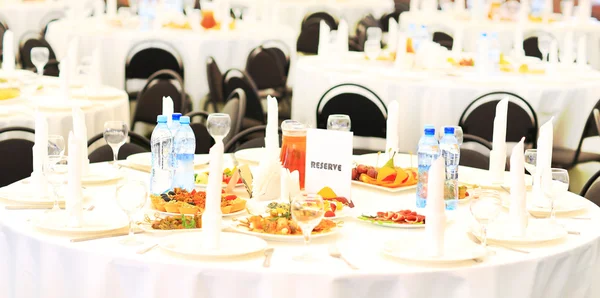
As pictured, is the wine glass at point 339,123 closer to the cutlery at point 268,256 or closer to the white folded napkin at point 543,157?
the white folded napkin at point 543,157

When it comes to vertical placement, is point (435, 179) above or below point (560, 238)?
above

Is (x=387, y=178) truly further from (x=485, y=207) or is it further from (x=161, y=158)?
(x=485, y=207)

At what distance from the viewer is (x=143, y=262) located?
271cm

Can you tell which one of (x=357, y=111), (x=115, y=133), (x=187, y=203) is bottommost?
(x=357, y=111)

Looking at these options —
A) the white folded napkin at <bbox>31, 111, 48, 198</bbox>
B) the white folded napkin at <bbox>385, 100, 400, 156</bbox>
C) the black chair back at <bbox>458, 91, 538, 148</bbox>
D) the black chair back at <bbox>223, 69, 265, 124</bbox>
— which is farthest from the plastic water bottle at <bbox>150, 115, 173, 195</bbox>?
the black chair back at <bbox>223, 69, 265, 124</bbox>

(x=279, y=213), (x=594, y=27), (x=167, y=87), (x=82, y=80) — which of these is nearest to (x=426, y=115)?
(x=167, y=87)

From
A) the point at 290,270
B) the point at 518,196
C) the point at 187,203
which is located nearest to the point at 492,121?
the point at 518,196

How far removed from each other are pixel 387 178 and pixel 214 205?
1114 mm

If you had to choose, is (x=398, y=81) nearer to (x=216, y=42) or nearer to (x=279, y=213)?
(x=216, y=42)

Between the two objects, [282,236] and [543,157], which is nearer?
[282,236]

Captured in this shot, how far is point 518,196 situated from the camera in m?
3.08

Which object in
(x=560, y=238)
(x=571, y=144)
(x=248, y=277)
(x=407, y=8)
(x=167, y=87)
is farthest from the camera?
(x=407, y=8)

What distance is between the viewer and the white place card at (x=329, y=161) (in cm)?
336

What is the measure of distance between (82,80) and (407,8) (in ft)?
27.0
